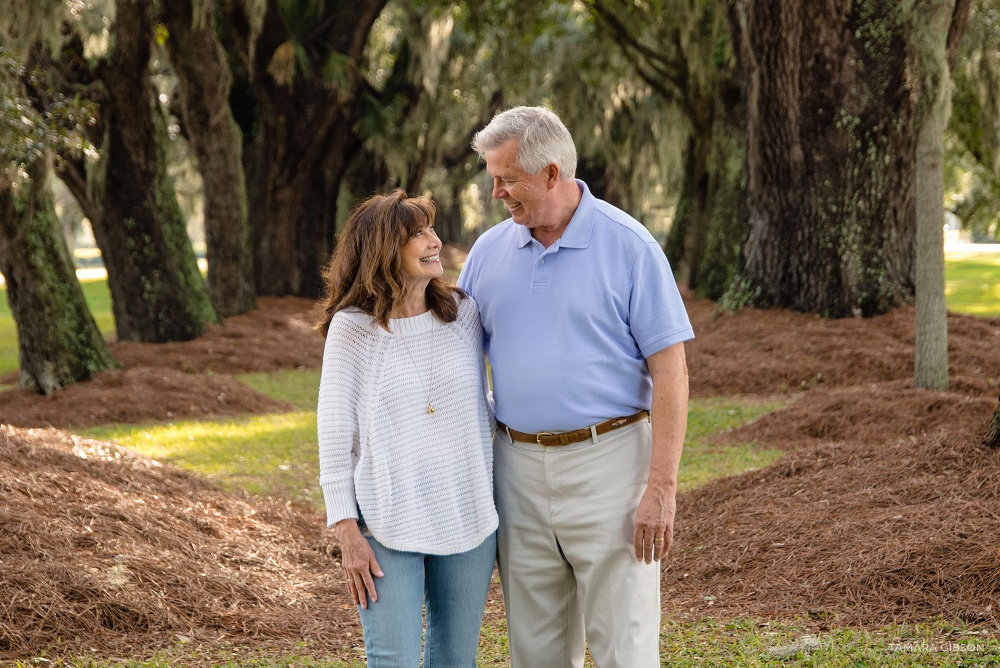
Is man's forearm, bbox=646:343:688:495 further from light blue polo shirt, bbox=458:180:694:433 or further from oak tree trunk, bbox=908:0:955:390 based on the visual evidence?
oak tree trunk, bbox=908:0:955:390

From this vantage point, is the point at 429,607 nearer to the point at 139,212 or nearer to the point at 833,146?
the point at 833,146

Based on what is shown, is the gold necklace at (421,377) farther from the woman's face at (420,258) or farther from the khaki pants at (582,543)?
the khaki pants at (582,543)

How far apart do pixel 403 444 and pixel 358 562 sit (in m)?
0.33

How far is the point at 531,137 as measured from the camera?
3.04m

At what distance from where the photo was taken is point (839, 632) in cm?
414

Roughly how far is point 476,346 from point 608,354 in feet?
1.27

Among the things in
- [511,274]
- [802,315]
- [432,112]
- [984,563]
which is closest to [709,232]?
[802,315]

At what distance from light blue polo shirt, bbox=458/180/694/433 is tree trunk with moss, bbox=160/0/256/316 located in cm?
1225

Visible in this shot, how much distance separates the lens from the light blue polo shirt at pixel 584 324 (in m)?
3.04

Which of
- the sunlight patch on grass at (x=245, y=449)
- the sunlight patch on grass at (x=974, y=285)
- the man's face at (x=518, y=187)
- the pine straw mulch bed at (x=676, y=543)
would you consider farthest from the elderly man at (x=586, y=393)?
the sunlight patch on grass at (x=974, y=285)

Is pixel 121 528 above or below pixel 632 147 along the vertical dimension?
below

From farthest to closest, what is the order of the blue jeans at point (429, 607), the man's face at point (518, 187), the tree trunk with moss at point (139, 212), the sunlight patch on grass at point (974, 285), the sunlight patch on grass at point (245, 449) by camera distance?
the sunlight patch on grass at point (974, 285)
the tree trunk with moss at point (139, 212)
the sunlight patch on grass at point (245, 449)
the man's face at point (518, 187)
the blue jeans at point (429, 607)

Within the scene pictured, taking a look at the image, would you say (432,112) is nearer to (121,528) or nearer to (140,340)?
(140,340)

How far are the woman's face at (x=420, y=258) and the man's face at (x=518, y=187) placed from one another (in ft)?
0.75
